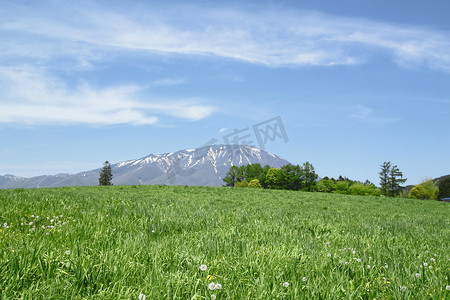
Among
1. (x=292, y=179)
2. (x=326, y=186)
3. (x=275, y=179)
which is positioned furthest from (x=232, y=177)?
(x=326, y=186)

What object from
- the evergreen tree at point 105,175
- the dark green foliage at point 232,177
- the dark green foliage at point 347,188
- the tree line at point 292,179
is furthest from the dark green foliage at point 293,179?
the evergreen tree at point 105,175

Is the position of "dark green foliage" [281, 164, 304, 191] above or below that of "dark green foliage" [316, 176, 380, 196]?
above

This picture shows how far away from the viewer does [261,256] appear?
353 cm

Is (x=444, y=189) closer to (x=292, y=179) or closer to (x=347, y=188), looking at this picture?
(x=347, y=188)

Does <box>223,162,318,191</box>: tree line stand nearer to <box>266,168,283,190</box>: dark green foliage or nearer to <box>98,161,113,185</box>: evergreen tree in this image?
<box>266,168,283,190</box>: dark green foliage

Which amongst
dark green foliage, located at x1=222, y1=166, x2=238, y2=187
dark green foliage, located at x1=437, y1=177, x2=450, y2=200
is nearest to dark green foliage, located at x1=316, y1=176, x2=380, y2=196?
dark green foliage, located at x1=437, y1=177, x2=450, y2=200

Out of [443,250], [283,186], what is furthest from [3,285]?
[283,186]

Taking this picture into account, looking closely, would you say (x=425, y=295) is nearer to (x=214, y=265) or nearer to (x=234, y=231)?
(x=214, y=265)

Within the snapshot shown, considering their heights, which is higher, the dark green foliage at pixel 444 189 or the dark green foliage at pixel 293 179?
the dark green foliage at pixel 293 179

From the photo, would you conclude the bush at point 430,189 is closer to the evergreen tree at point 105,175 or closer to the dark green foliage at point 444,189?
the dark green foliage at point 444,189

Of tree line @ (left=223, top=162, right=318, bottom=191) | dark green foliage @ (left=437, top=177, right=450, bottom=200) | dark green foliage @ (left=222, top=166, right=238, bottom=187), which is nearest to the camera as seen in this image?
dark green foliage @ (left=437, top=177, right=450, bottom=200)

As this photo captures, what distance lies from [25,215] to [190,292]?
6019 millimetres

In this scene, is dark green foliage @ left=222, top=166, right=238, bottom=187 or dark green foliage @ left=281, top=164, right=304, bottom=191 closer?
dark green foliage @ left=281, top=164, right=304, bottom=191

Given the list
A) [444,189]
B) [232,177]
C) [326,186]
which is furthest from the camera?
[232,177]
